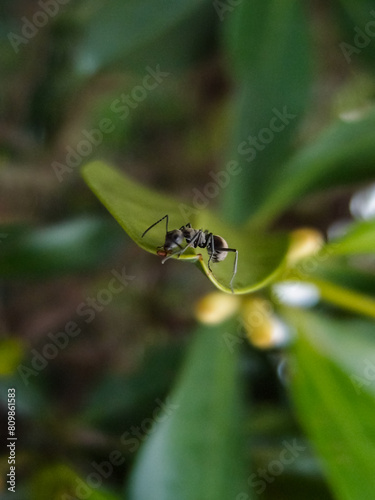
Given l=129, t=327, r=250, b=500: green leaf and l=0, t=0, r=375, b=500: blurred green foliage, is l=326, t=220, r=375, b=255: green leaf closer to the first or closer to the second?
l=0, t=0, r=375, b=500: blurred green foliage

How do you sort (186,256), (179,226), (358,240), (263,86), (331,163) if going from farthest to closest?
(263,86), (331,163), (358,240), (179,226), (186,256)

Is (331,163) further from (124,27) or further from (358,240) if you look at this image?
(124,27)

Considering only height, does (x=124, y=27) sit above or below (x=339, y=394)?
above

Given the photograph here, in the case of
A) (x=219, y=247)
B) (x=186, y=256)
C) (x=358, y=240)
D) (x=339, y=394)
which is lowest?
(x=339, y=394)

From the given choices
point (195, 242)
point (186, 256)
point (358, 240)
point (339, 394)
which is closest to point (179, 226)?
point (195, 242)

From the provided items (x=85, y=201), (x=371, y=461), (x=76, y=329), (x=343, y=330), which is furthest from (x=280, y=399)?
(x=85, y=201)

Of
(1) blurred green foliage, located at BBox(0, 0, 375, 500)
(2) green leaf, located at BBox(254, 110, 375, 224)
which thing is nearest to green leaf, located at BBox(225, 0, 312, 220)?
(1) blurred green foliage, located at BBox(0, 0, 375, 500)

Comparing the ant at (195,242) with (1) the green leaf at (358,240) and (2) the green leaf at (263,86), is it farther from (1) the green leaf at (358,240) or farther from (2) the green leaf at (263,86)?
(2) the green leaf at (263,86)

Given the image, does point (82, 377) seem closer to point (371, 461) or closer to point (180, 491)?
point (180, 491)
